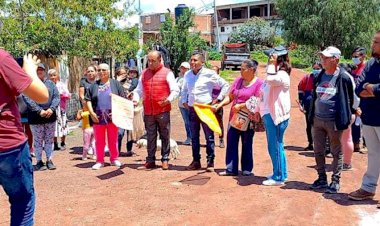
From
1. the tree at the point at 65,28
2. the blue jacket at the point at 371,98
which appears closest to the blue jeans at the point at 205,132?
the blue jacket at the point at 371,98

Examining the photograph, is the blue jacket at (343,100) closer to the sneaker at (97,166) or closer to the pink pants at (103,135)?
the pink pants at (103,135)

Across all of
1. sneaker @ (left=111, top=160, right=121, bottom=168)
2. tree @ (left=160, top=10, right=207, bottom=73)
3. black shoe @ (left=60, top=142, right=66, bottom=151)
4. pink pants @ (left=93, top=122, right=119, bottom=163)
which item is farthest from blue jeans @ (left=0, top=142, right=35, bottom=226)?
tree @ (left=160, top=10, right=207, bottom=73)

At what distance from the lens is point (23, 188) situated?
3443mm

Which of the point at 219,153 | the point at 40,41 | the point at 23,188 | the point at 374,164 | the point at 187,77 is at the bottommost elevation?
the point at 219,153

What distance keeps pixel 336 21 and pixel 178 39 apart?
18199 millimetres

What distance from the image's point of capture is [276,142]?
6.20 m

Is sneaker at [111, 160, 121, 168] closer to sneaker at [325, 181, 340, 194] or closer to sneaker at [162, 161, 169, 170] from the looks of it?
sneaker at [162, 161, 169, 170]

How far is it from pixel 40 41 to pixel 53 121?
6.25 meters

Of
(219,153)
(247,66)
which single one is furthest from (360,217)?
(219,153)

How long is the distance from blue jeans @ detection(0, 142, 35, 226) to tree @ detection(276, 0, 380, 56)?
34048mm

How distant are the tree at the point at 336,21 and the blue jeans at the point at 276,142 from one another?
101 feet

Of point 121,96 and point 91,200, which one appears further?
point 121,96

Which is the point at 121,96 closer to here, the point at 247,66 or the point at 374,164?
the point at 247,66

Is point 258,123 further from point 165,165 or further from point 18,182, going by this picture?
point 18,182
